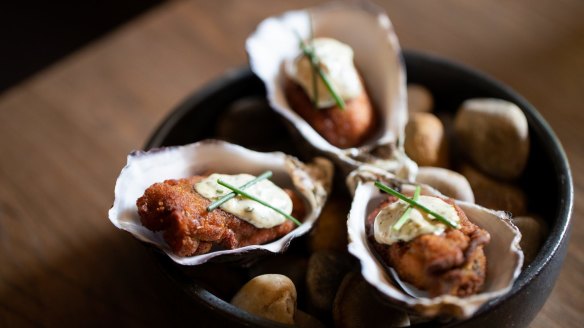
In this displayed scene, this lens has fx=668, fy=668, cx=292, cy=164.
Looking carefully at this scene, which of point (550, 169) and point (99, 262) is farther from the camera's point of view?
point (99, 262)

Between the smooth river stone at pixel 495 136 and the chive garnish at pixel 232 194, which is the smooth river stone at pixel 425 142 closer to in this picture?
the smooth river stone at pixel 495 136

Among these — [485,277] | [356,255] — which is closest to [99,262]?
[356,255]

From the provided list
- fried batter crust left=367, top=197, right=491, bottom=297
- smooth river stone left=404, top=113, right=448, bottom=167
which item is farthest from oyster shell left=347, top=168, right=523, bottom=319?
smooth river stone left=404, top=113, right=448, bottom=167

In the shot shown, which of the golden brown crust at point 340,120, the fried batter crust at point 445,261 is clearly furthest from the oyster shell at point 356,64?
the fried batter crust at point 445,261

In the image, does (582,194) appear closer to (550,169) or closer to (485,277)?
(550,169)

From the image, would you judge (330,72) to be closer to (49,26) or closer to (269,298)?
(269,298)
